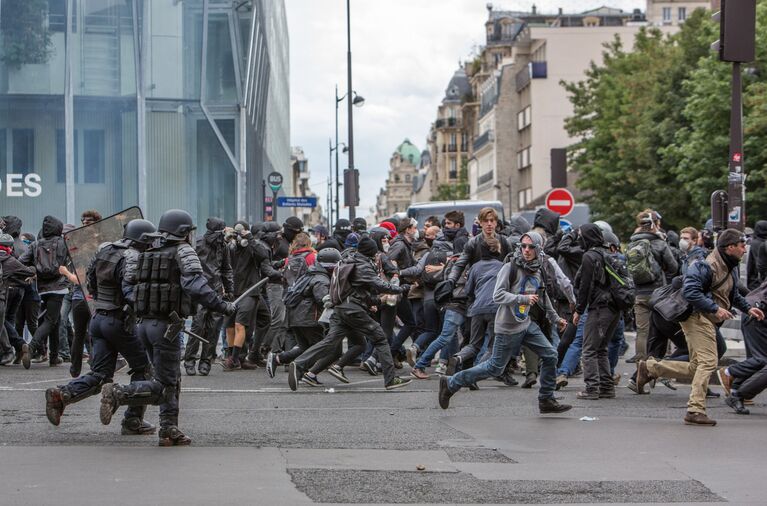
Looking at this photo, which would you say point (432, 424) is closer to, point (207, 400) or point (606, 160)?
point (207, 400)

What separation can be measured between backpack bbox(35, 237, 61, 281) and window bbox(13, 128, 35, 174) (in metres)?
11.8

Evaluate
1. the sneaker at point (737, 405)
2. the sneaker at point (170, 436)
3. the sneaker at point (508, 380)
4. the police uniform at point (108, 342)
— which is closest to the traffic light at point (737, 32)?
the sneaker at point (508, 380)

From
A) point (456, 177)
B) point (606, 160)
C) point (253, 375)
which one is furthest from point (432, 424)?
point (456, 177)

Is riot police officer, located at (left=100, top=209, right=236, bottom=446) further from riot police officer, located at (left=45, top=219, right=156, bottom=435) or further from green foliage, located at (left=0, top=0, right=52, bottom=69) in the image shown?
green foliage, located at (left=0, top=0, right=52, bottom=69)

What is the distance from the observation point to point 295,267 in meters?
16.3

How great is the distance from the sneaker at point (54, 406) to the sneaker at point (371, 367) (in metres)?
6.44

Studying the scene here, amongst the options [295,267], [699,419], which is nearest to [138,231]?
[699,419]

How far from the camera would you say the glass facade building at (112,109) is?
91.0ft

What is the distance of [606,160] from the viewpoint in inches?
2480

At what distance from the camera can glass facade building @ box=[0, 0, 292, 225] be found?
1092 inches

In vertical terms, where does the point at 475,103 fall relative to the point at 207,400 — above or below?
above

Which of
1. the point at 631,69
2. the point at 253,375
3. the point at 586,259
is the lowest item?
the point at 253,375

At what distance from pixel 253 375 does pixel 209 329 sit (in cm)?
74

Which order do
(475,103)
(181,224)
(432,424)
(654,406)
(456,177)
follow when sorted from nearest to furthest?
1. (181,224)
2. (432,424)
3. (654,406)
4. (475,103)
5. (456,177)
